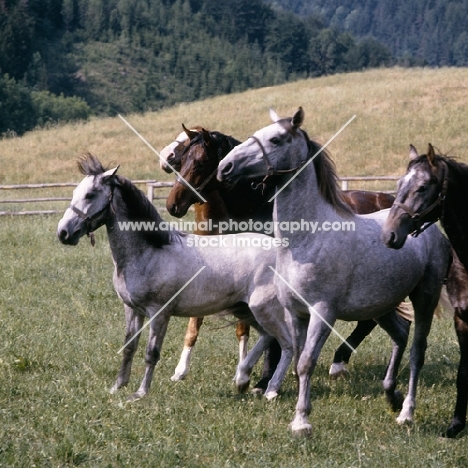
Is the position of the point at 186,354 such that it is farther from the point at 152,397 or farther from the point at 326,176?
the point at 326,176

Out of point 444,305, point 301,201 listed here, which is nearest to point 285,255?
point 301,201

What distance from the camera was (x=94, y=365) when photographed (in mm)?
8383

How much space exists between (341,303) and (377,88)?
143 ft

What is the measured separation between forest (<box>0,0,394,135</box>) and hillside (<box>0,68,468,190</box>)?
20.0 m

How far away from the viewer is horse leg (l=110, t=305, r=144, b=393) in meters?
7.59

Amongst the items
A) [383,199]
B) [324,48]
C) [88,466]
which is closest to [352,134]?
[383,199]

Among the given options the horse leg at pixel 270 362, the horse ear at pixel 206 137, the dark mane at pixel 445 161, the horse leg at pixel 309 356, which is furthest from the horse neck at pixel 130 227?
the dark mane at pixel 445 161

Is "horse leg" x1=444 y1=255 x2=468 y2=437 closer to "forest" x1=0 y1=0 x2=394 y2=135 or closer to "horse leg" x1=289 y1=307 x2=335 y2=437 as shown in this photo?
"horse leg" x1=289 y1=307 x2=335 y2=437

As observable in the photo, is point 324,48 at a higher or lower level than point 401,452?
lower

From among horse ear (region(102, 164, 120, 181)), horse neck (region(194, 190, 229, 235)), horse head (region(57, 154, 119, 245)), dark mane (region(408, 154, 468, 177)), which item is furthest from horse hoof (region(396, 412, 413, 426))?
horse ear (region(102, 164, 120, 181))

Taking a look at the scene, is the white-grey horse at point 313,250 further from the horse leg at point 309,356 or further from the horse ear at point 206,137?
the horse ear at point 206,137

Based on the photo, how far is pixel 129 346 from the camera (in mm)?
7570

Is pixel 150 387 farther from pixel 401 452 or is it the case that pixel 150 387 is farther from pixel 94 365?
pixel 401 452

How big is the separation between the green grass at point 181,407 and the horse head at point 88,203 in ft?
4.46
